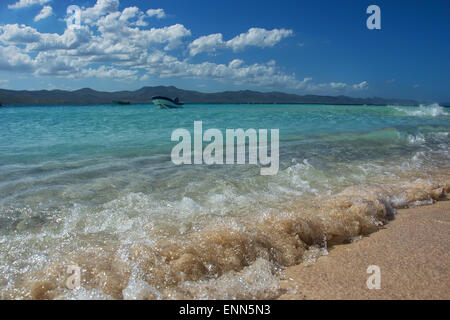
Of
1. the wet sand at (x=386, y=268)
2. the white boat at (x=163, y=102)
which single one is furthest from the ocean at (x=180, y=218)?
the white boat at (x=163, y=102)

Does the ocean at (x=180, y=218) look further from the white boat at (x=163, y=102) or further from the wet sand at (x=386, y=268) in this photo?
the white boat at (x=163, y=102)

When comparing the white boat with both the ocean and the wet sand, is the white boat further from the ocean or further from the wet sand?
the wet sand

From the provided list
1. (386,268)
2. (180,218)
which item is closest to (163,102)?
(180,218)

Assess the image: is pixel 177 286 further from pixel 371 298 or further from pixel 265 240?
pixel 371 298

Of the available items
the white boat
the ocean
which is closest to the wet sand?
the ocean

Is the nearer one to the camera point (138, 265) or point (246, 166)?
point (138, 265)

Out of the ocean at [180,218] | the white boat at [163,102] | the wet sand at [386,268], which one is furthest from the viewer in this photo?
the white boat at [163,102]

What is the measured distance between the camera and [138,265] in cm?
288

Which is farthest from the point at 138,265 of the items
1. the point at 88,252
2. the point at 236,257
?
the point at 236,257

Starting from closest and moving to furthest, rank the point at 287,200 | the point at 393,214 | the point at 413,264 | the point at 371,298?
the point at 371,298, the point at 413,264, the point at 393,214, the point at 287,200

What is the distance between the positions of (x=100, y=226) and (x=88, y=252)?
895mm

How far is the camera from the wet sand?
262 centimetres

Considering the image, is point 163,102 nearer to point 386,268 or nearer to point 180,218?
point 180,218

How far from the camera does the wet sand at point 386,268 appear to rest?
→ 2.62 meters
